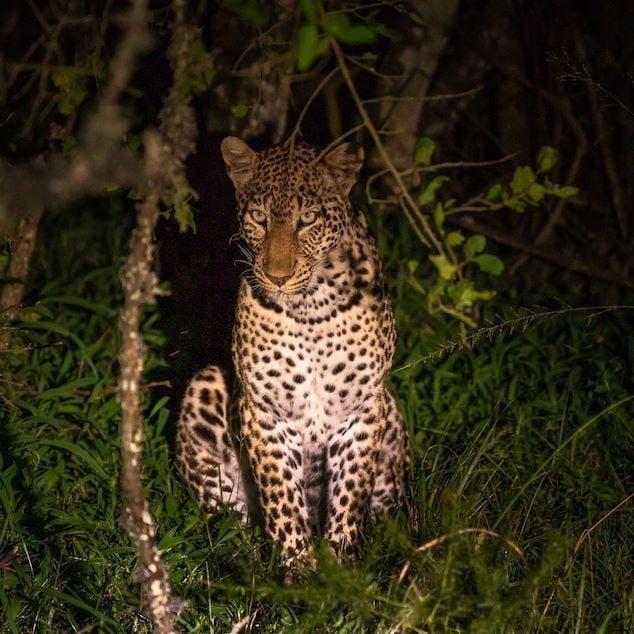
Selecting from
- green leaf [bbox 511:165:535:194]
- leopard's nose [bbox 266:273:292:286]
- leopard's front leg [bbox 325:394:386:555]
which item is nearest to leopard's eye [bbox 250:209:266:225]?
leopard's nose [bbox 266:273:292:286]

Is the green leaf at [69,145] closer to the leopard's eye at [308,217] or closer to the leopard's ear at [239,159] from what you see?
the leopard's ear at [239,159]

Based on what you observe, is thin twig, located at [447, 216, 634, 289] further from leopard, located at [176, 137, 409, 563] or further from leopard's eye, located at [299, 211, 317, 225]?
leopard's eye, located at [299, 211, 317, 225]

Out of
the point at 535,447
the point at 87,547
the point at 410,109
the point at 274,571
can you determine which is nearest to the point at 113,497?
the point at 87,547

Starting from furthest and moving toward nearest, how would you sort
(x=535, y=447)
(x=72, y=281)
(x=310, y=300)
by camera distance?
(x=72, y=281), (x=535, y=447), (x=310, y=300)

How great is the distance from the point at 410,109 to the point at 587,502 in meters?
2.98

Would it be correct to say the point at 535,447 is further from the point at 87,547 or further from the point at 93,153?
the point at 93,153

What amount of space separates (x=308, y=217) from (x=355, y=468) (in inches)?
40.7

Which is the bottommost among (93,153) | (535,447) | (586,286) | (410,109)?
(586,286)

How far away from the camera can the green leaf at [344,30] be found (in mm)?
2988

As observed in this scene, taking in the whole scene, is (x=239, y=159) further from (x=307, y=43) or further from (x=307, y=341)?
(x=307, y=43)

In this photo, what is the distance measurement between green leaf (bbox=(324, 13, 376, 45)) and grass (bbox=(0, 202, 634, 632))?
126cm

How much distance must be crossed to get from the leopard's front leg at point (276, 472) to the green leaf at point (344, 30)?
6.51ft

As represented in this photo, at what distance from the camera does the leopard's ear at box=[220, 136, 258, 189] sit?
4555 millimetres

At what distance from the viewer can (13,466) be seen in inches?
183
